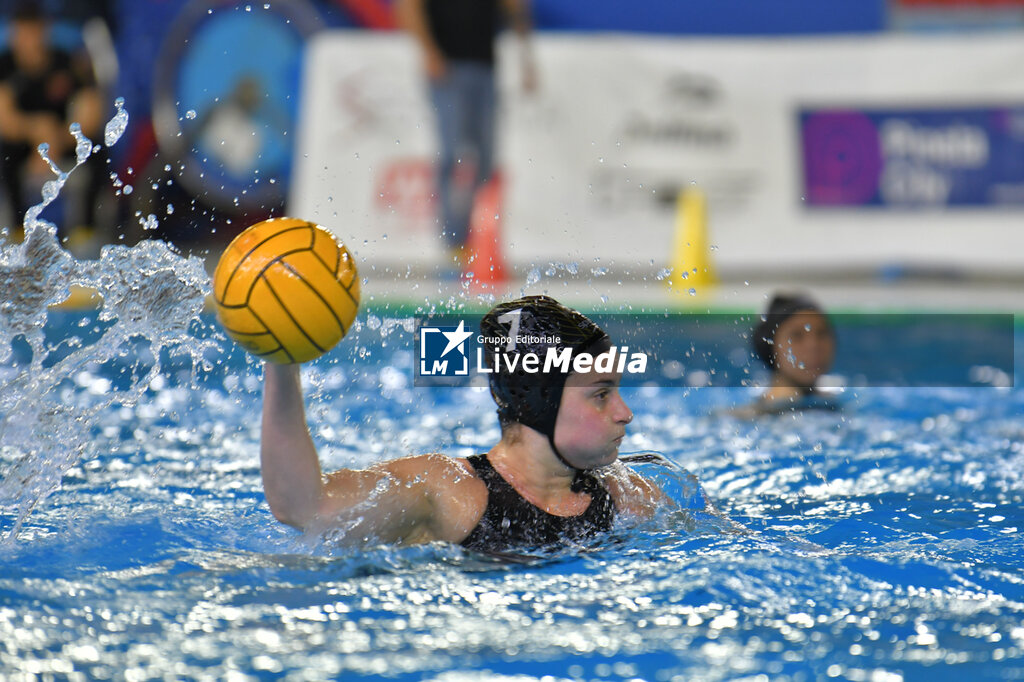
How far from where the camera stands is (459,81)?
29.2 feet

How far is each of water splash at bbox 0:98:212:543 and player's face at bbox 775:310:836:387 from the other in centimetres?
252

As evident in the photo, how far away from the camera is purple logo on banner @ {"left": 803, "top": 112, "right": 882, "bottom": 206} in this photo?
920cm

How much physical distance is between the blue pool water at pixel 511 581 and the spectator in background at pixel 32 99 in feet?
16.4

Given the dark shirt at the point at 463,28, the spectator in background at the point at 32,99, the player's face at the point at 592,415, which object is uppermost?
the dark shirt at the point at 463,28

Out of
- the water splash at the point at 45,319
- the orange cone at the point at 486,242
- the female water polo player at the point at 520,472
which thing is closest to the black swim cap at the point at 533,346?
the female water polo player at the point at 520,472

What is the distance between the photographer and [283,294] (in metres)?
2.36

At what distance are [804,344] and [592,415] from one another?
2.33 m

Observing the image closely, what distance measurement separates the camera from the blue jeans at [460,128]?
890cm

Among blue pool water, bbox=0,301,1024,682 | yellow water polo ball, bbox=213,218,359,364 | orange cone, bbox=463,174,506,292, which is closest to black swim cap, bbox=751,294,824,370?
blue pool water, bbox=0,301,1024,682

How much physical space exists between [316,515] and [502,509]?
1.77 ft

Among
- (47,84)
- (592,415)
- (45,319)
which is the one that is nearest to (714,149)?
(47,84)

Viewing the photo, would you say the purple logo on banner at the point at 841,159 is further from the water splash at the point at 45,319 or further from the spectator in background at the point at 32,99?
the water splash at the point at 45,319

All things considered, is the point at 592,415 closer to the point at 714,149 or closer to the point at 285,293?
the point at 285,293

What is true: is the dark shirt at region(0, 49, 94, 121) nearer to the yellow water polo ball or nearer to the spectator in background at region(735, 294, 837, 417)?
the spectator in background at region(735, 294, 837, 417)
